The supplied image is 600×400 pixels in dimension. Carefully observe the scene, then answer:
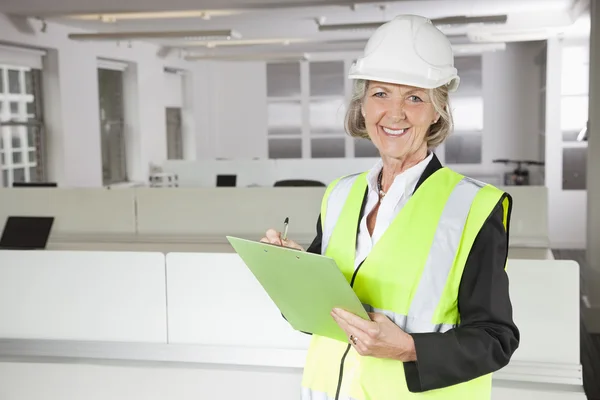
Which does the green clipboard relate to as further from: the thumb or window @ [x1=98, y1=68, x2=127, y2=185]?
window @ [x1=98, y1=68, x2=127, y2=185]

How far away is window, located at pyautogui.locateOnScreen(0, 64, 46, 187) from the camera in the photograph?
7.77 meters

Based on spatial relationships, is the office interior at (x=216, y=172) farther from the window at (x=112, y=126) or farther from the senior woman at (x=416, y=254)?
the senior woman at (x=416, y=254)

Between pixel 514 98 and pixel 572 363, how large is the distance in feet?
29.3

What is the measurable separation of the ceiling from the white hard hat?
216 inches

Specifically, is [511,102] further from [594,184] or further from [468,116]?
[594,184]

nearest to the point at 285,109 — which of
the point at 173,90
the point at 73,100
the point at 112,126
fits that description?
the point at 173,90

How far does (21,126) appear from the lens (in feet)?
26.3

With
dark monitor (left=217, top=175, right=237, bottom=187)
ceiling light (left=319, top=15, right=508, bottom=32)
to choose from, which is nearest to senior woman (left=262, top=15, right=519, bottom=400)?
ceiling light (left=319, top=15, right=508, bottom=32)

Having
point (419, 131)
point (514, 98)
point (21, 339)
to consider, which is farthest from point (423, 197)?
point (514, 98)

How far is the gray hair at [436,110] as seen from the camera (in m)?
1.39

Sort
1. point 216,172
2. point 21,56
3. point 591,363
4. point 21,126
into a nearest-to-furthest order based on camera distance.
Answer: point 591,363, point 216,172, point 21,56, point 21,126

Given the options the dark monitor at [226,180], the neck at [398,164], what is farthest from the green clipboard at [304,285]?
the dark monitor at [226,180]

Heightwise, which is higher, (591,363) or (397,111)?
(397,111)

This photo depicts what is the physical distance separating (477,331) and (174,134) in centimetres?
1068
